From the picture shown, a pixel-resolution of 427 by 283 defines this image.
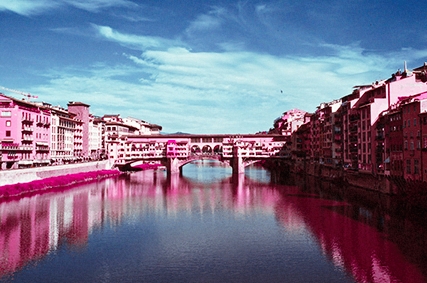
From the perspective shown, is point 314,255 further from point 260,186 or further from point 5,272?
point 260,186

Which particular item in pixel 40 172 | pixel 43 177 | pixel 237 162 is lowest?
pixel 43 177

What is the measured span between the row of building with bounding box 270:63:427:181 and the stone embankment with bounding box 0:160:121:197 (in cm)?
4490

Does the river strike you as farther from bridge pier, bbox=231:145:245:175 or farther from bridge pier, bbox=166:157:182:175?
bridge pier, bbox=166:157:182:175

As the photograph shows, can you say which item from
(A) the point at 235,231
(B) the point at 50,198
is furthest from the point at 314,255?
(B) the point at 50,198

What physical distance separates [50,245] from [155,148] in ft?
242

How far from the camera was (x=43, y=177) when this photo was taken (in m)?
65.1

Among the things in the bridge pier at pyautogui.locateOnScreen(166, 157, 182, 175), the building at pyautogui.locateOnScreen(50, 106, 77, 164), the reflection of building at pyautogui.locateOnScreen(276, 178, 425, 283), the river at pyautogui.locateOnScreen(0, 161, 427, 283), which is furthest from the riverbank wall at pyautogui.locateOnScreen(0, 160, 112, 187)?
the reflection of building at pyautogui.locateOnScreen(276, 178, 425, 283)

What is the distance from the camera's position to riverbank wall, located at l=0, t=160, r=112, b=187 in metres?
55.1

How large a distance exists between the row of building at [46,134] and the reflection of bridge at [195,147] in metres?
4.97

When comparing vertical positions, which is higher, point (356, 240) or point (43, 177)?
point (43, 177)

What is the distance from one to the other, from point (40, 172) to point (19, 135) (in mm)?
8778

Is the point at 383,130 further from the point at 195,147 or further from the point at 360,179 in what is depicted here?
the point at 195,147

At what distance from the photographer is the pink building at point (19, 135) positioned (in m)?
66.7

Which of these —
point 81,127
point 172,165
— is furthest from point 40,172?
point 172,165
